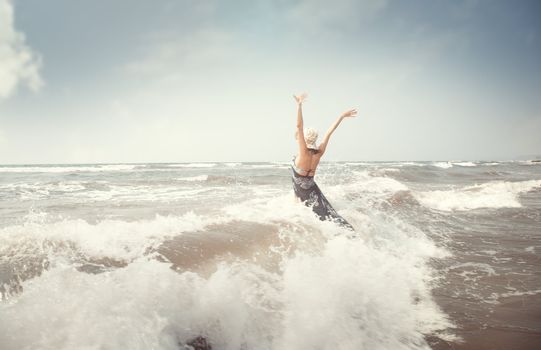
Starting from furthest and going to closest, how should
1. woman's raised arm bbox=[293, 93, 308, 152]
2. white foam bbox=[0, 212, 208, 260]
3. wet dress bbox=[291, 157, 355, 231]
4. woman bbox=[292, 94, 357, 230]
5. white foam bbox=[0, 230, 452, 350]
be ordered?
wet dress bbox=[291, 157, 355, 231], woman bbox=[292, 94, 357, 230], woman's raised arm bbox=[293, 93, 308, 152], white foam bbox=[0, 212, 208, 260], white foam bbox=[0, 230, 452, 350]

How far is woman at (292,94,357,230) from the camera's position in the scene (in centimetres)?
585

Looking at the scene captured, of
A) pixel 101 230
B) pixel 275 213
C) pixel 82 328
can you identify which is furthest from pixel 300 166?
pixel 82 328

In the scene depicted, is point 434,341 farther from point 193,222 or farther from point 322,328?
point 193,222

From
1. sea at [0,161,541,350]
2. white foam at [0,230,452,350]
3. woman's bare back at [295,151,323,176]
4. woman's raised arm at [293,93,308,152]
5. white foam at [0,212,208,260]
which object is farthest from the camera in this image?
woman's bare back at [295,151,323,176]

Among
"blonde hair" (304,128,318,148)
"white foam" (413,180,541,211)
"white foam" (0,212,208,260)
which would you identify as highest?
"blonde hair" (304,128,318,148)

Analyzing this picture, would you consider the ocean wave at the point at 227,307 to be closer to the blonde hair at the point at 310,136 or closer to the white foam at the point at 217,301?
the white foam at the point at 217,301

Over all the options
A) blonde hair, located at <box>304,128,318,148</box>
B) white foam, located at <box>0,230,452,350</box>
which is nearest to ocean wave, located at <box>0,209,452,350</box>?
white foam, located at <box>0,230,452,350</box>

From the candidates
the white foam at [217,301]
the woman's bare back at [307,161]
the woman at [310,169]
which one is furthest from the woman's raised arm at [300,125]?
the white foam at [217,301]

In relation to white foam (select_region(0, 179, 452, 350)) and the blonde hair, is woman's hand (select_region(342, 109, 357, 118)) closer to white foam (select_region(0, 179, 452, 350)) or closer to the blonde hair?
the blonde hair

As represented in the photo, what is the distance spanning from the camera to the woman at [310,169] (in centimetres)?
585

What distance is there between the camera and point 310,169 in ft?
20.3

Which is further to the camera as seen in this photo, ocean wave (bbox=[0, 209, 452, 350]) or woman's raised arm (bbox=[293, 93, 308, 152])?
woman's raised arm (bbox=[293, 93, 308, 152])

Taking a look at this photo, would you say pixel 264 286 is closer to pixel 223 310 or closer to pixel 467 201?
pixel 223 310

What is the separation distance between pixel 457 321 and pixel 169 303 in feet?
8.75
